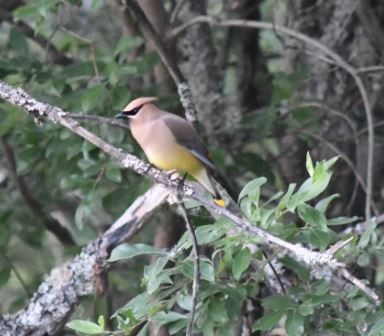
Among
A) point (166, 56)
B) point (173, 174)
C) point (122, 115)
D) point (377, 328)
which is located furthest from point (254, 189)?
point (166, 56)

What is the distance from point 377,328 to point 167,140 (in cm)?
125

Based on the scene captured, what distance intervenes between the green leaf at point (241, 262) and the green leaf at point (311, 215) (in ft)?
0.62

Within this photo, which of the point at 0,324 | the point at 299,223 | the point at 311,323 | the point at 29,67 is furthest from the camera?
the point at 299,223

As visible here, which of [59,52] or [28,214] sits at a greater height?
[59,52]

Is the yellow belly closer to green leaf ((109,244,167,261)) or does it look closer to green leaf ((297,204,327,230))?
green leaf ((109,244,167,261))

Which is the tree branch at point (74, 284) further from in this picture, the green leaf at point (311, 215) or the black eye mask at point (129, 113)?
the green leaf at point (311, 215)

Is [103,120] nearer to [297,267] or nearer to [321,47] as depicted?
[297,267]

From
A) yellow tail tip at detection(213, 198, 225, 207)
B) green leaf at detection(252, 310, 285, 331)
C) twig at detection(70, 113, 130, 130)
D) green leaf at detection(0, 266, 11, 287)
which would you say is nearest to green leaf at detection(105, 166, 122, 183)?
twig at detection(70, 113, 130, 130)

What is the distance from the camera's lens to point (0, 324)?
373 cm

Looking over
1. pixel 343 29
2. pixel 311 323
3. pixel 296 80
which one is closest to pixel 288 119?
pixel 296 80

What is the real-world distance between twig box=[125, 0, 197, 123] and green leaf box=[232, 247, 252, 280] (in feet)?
3.53

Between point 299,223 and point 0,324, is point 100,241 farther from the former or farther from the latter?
point 299,223

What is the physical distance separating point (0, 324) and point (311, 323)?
1069mm

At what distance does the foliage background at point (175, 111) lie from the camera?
161 inches
